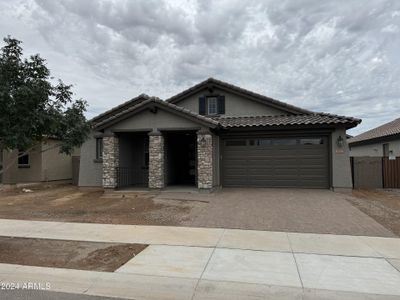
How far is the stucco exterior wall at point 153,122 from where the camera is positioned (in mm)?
Answer: 15828

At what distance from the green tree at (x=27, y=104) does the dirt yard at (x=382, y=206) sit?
8.64 metres

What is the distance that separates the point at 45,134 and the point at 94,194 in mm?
9010

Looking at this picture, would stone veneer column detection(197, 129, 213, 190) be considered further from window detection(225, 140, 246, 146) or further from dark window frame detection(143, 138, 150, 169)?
dark window frame detection(143, 138, 150, 169)

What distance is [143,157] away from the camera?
19656 mm

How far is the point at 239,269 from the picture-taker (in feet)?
19.6

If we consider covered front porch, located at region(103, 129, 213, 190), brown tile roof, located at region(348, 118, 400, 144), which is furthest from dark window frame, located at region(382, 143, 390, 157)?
covered front porch, located at region(103, 129, 213, 190)

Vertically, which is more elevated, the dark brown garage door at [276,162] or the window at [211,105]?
the window at [211,105]

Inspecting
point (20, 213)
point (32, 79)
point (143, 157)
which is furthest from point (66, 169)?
point (32, 79)

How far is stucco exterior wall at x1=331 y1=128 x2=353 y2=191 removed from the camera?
15.7 m

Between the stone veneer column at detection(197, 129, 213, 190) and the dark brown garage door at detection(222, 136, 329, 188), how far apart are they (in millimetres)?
2248

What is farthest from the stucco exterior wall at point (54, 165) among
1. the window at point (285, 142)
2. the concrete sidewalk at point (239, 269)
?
the concrete sidewalk at point (239, 269)

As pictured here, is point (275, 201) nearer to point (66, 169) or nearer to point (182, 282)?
point (182, 282)

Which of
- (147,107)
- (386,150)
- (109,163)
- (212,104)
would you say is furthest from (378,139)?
(109,163)

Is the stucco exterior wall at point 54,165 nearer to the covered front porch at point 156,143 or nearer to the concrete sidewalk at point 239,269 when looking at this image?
the covered front porch at point 156,143
